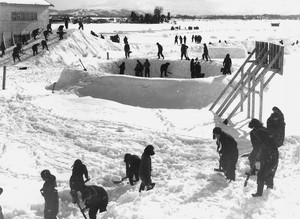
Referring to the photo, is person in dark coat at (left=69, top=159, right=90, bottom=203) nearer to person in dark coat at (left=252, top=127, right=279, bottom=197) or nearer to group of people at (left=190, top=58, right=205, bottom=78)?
person in dark coat at (left=252, top=127, right=279, bottom=197)

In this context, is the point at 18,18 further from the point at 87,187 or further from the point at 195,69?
the point at 87,187

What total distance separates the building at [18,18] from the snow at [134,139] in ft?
28.2

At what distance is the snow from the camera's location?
727cm

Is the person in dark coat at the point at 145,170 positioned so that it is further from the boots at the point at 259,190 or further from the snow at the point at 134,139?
the boots at the point at 259,190

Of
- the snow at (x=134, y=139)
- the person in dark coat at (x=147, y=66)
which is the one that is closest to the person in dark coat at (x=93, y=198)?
the snow at (x=134, y=139)

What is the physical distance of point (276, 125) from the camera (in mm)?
9789

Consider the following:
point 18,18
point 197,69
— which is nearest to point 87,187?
point 197,69

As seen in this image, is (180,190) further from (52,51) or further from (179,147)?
(52,51)

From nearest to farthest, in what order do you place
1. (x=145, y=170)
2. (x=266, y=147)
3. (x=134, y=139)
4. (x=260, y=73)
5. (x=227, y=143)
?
(x=266, y=147) < (x=145, y=170) < (x=227, y=143) < (x=134, y=139) < (x=260, y=73)

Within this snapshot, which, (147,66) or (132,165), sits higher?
(147,66)

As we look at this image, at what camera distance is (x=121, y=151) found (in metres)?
10.5

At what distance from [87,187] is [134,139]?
488 cm

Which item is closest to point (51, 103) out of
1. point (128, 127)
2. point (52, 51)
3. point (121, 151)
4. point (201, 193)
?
point (128, 127)

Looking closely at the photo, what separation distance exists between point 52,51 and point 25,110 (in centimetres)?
1371
